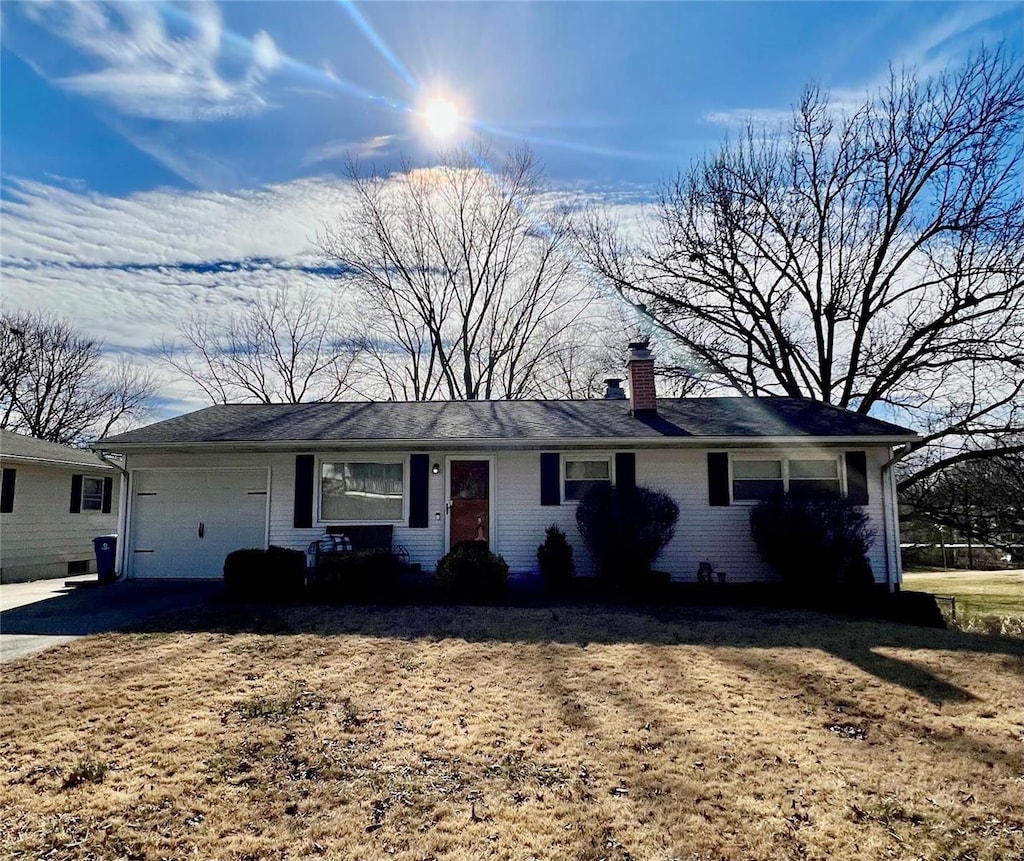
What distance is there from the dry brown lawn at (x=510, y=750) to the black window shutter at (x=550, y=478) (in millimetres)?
4426

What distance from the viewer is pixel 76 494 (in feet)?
52.7

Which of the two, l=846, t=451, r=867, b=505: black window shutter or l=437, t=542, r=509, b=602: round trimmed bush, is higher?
l=846, t=451, r=867, b=505: black window shutter

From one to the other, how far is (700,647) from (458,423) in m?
6.73

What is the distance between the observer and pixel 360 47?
32.0ft

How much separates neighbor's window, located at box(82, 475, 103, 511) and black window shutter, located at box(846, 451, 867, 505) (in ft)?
60.6

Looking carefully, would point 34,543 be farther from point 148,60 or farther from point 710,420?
point 710,420

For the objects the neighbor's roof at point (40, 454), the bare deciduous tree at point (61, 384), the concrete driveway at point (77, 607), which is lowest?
the concrete driveway at point (77, 607)

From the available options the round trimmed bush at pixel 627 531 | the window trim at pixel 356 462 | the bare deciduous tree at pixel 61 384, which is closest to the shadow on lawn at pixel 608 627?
the round trimmed bush at pixel 627 531

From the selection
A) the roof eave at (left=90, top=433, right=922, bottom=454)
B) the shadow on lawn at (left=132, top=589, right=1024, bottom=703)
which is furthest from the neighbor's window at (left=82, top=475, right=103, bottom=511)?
the shadow on lawn at (left=132, top=589, right=1024, bottom=703)

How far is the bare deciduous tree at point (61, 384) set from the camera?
1013 inches

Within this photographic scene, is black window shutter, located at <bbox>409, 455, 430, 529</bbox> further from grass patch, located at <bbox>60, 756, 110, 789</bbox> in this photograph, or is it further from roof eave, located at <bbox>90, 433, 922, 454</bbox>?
grass patch, located at <bbox>60, 756, 110, 789</bbox>

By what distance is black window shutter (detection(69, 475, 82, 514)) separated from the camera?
52.2ft

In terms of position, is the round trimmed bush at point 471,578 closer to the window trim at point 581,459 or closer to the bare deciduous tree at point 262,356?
the window trim at point 581,459

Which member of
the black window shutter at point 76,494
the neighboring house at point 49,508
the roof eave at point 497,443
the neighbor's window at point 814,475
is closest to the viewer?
the roof eave at point 497,443
